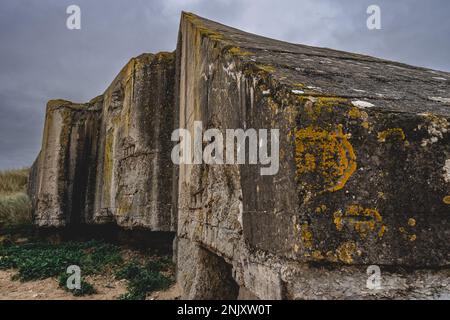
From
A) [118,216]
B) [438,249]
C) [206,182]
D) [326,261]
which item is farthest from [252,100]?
[118,216]

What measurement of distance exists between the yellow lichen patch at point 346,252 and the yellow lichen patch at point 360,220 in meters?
0.06

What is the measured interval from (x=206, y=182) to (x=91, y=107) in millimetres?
5489

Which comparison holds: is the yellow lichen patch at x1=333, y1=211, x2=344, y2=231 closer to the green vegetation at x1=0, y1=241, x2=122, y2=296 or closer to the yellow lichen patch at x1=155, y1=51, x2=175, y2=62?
the green vegetation at x1=0, y1=241, x2=122, y2=296

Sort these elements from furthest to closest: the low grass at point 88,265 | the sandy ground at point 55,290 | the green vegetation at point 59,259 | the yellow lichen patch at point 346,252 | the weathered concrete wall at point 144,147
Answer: the weathered concrete wall at point 144,147 → the green vegetation at point 59,259 → the low grass at point 88,265 → the sandy ground at point 55,290 → the yellow lichen patch at point 346,252

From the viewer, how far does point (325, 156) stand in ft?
4.97

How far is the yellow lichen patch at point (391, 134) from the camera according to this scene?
60.2 inches

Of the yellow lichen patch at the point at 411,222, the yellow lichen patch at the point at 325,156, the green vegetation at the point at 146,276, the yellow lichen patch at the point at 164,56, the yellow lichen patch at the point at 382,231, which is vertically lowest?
the green vegetation at the point at 146,276

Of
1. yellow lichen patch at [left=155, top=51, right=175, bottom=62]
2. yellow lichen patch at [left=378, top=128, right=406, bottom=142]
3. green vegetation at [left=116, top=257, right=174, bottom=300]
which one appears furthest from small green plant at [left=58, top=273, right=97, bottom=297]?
yellow lichen patch at [left=378, top=128, right=406, bottom=142]

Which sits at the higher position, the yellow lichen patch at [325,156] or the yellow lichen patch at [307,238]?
the yellow lichen patch at [325,156]

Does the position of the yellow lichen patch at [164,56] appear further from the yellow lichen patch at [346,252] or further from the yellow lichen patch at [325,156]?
the yellow lichen patch at [346,252]

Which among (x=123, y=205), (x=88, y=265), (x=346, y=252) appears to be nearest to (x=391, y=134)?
(x=346, y=252)

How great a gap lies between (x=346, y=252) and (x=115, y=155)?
5.33 meters

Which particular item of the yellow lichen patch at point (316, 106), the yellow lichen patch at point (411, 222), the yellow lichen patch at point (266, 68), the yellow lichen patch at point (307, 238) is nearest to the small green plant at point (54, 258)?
the yellow lichen patch at point (266, 68)

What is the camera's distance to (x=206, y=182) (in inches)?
127
